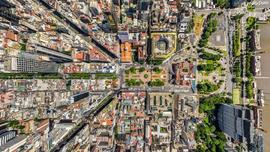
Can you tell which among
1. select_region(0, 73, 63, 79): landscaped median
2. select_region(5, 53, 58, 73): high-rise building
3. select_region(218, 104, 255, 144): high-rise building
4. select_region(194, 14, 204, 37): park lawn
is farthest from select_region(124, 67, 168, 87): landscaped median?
select_region(5, 53, 58, 73): high-rise building

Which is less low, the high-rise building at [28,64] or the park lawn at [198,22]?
the park lawn at [198,22]

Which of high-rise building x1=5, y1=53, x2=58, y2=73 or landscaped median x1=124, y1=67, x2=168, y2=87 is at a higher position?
high-rise building x1=5, y1=53, x2=58, y2=73

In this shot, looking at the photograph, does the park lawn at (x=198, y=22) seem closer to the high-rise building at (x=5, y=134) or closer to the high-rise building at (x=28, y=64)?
the high-rise building at (x=28, y=64)

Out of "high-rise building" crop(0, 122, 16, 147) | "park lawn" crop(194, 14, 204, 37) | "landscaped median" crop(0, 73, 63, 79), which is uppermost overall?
"park lawn" crop(194, 14, 204, 37)

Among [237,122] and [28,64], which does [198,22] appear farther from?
[28,64]

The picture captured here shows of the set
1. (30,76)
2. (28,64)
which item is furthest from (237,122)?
(28,64)

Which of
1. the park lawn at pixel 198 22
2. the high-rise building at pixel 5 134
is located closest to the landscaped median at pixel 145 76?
the park lawn at pixel 198 22

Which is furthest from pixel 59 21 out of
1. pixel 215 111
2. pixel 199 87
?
pixel 215 111

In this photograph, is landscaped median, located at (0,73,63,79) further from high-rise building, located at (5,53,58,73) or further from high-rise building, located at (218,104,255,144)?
high-rise building, located at (218,104,255,144)

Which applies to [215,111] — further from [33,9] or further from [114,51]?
[33,9]
